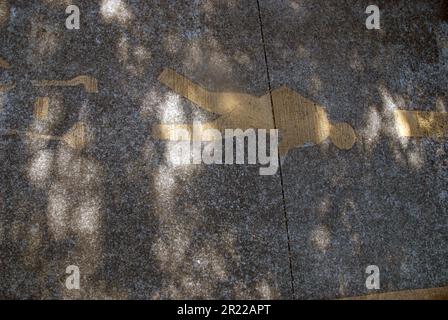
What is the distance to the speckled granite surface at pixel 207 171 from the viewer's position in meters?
3.41

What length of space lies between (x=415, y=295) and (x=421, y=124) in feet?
5.14

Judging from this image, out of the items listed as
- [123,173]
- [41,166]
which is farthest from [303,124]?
[41,166]

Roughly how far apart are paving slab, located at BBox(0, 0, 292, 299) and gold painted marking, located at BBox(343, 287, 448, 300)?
29.4 inches

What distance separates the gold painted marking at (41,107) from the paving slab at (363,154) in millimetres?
1978

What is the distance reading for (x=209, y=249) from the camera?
3492 millimetres

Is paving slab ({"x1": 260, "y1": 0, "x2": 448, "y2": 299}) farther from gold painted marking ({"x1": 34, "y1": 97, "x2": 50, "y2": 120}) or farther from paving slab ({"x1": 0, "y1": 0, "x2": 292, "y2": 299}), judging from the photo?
gold painted marking ({"x1": 34, "y1": 97, "x2": 50, "y2": 120})

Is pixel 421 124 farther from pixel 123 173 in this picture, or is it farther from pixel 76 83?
pixel 76 83

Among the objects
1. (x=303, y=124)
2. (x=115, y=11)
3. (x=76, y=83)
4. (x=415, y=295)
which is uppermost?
(x=115, y=11)

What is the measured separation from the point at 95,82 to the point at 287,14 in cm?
193

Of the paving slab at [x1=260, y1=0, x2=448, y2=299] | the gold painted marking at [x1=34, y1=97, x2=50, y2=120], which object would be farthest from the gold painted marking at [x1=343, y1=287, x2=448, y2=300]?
the gold painted marking at [x1=34, y1=97, x2=50, y2=120]

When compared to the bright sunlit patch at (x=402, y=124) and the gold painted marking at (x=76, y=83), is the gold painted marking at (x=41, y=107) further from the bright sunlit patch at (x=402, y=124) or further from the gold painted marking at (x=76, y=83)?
the bright sunlit patch at (x=402, y=124)

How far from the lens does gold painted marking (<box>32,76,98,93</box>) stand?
3.70 meters

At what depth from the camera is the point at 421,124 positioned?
161 inches
